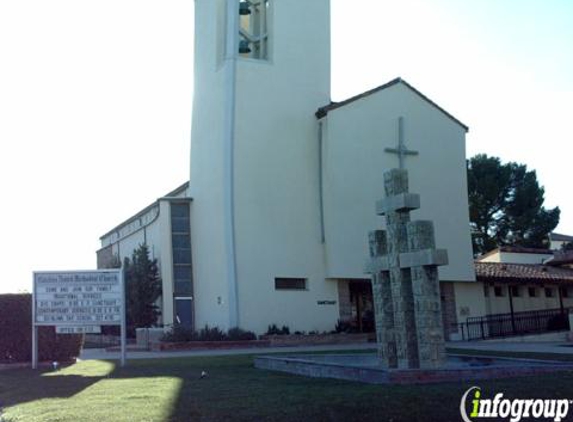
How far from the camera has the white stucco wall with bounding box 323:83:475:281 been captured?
3177 centimetres

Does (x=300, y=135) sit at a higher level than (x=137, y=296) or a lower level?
higher

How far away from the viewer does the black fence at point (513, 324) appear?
33344 mm

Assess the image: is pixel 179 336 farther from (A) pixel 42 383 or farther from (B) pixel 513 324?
(B) pixel 513 324

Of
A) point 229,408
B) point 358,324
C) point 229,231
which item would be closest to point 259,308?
point 229,231

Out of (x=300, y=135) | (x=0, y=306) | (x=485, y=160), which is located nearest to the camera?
(x=0, y=306)

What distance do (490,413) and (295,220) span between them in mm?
23536

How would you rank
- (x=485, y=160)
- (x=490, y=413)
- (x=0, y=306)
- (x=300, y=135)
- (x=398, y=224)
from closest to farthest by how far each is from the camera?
(x=490, y=413) < (x=398, y=224) < (x=0, y=306) < (x=300, y=135) < (x=485, y=160)

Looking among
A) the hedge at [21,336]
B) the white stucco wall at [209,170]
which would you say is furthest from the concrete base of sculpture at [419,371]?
the white stucco wall at [209,170]

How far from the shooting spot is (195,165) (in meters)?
33.4

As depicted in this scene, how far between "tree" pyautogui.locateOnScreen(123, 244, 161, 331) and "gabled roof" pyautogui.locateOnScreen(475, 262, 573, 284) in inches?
630

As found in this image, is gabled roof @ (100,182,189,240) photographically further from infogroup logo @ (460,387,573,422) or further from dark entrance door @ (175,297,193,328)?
infogroup logo @ (460,387,573,422)

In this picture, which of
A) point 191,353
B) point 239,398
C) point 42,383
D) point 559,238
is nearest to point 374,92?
point 191,353

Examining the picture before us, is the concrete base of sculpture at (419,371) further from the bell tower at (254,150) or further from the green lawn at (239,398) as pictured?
the bell tower at (254,150)

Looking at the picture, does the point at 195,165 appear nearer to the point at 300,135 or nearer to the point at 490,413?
the point at 300,135
